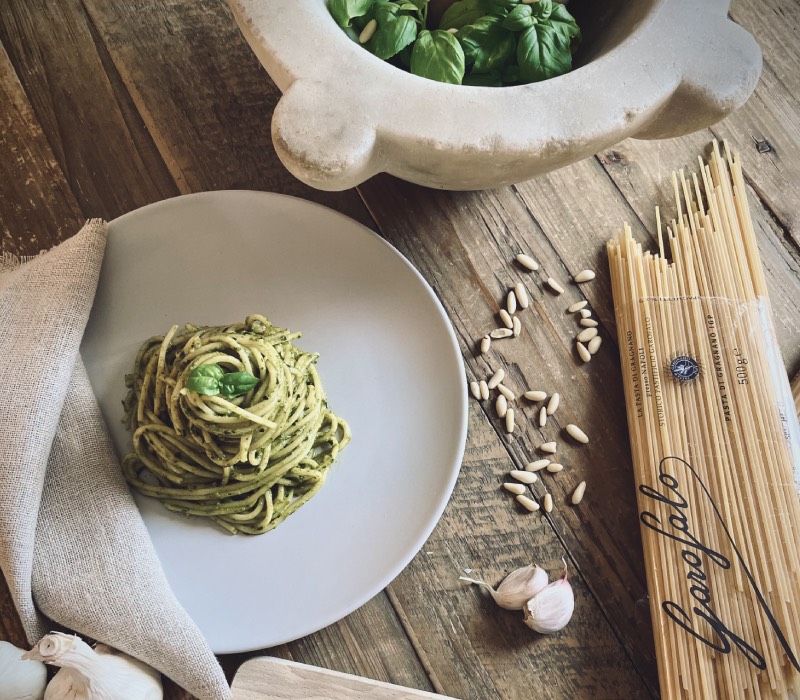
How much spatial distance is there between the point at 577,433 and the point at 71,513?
1039 mm

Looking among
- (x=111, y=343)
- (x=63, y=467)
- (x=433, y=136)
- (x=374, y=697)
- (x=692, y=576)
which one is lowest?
(x=374, y=697)

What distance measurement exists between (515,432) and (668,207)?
643 millimetres

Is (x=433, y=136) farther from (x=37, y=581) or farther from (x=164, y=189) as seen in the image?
(x=37, y=581)

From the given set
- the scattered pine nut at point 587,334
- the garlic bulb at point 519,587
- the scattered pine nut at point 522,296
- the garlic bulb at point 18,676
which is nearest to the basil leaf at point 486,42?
the scattered pine nut at point 522,296

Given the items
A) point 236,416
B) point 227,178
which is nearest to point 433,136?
point 236,416

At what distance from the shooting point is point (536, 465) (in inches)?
62.4

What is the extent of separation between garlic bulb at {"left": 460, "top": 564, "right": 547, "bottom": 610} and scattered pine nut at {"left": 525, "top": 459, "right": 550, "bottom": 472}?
20 cm

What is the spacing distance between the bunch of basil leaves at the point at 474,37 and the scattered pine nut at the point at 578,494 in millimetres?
843

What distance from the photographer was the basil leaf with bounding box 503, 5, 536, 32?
1246mm

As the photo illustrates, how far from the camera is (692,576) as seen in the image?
143cm

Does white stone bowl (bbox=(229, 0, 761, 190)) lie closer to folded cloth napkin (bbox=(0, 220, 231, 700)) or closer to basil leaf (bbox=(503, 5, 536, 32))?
basil leaf (bbox=(503, 5, 536, 32))

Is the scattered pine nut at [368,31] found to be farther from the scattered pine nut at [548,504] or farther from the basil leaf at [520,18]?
the scattered pine nut at [548,504]

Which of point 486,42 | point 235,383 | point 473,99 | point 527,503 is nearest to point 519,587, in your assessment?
point 527,503

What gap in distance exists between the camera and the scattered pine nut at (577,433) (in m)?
1.59
